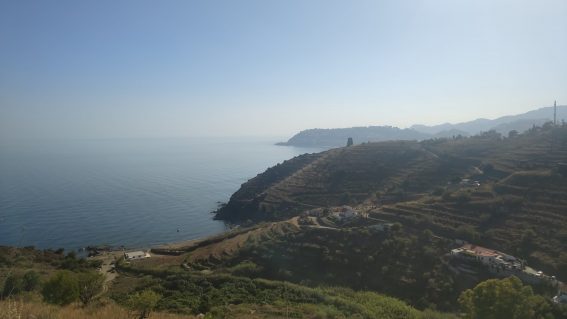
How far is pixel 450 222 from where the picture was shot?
35.6 metres

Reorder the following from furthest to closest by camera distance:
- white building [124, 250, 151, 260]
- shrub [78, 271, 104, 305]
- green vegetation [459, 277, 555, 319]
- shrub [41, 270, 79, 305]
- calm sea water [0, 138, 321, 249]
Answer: calm sea water [0, 138, 321, 249]
white building [124, 250, 151, 260]
shrub [78, 271, 104, 305]
shrub [41, 270, 79, 305]
green vegetation [459, 277, 555, 319]

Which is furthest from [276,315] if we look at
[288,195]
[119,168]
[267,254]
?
[119,168]

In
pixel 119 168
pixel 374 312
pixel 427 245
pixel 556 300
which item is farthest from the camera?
pixel 119 168

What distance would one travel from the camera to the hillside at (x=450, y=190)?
108 feet

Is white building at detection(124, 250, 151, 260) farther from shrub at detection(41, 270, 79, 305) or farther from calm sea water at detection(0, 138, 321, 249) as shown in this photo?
shrub at detection(41, 270, 79, 305)

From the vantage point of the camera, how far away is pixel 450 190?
44.8 m

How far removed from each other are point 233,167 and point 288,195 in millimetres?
78661

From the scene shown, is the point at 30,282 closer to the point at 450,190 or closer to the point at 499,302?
the point at 499,302

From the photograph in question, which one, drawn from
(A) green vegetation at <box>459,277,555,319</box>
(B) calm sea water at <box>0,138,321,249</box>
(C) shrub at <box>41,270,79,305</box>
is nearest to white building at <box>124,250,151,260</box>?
(B) calm sea water at <box>0,138,321,249</box>

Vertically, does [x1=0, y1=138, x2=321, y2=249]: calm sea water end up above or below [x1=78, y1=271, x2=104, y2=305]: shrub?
below

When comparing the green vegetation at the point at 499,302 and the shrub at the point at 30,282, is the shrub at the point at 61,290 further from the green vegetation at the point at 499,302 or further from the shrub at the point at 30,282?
the green vegetation at the point at 499,302

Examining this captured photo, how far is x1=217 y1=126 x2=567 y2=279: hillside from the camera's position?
3303 cm

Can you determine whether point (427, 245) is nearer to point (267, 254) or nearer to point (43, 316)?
point (267, 254)

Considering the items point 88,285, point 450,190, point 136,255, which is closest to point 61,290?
point 88,285
